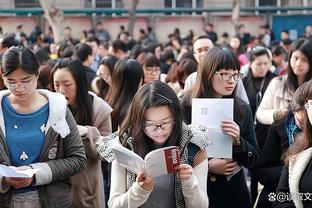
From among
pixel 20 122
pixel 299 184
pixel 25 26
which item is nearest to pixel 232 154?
pixel 299 184

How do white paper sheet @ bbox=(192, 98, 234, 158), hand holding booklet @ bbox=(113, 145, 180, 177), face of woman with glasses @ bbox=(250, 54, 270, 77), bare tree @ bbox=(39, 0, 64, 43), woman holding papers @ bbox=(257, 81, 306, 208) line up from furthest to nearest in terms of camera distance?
1. bare tree @ bbox=(39, 0, 64, 43)
2. face of woman with glasses @ bbox=(250, 54, 270, 77)
3. woman holding papers @ bbox=(257, 81, 306, 208)
4. white paper sheet @ bbox=(192, 98, 234, 158)
5. hand holding booklet @ bbox=(113, 145, 180, 177)

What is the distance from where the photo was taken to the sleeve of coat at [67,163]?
3080mm

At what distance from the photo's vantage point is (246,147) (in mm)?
3625

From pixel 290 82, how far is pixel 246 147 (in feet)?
4.30

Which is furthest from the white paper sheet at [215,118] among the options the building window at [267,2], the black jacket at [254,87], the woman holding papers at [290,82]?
the building window at [267,2]

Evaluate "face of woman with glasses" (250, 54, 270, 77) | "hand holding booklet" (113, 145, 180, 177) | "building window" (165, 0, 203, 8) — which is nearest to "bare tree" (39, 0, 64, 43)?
"building window" (165, 0, 203, 8)

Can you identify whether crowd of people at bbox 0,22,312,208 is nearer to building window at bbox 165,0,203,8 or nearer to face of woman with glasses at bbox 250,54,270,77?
face of woman with glasses at bbox 250,54,270,77

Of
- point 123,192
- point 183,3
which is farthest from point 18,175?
point 183,3

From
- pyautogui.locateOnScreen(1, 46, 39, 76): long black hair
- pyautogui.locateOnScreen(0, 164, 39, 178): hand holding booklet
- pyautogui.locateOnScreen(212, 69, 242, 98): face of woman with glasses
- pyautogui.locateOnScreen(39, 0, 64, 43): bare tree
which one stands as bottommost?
pyautogui.locateOnScreen(0, 164, 39, 178): hand holding booklet

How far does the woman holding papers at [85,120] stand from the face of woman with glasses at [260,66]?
280 cm

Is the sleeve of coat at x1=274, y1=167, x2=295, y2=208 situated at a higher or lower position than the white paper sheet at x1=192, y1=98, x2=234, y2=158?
lower

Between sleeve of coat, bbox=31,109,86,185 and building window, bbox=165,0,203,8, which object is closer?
sleeve of coat, bbox=31,109,86,185

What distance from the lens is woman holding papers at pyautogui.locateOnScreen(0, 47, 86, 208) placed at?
3090 millimetres

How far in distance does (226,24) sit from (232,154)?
23.4 m
